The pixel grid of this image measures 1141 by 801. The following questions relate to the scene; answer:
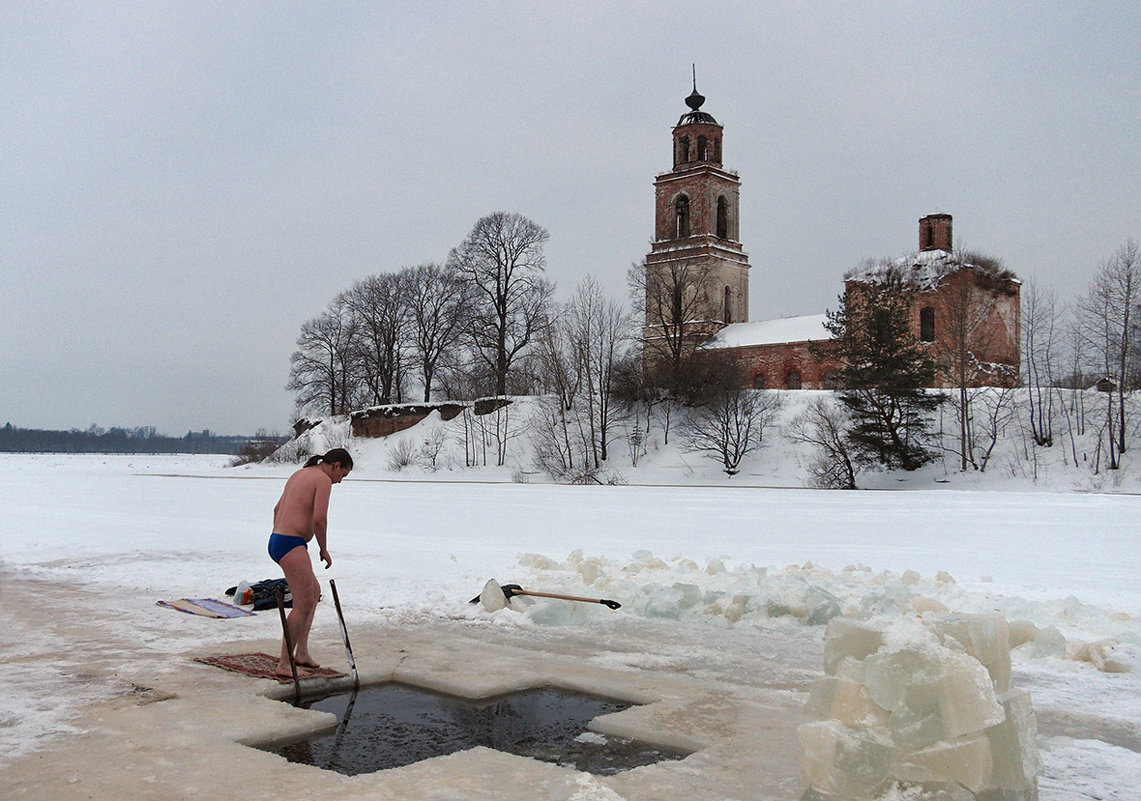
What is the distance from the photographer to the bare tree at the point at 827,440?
1578 inches

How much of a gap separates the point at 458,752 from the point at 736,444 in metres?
41.5

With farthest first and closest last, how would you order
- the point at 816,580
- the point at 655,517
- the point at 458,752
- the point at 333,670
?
the point at 655,517
the point at 816,580
the point at 333,670
the point at 458,752

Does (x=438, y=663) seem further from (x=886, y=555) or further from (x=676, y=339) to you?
(x=676, y=339)

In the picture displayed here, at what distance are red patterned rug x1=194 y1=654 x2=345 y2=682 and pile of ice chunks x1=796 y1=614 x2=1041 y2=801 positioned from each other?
4.07 m

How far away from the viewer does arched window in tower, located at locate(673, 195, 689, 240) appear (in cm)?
6944

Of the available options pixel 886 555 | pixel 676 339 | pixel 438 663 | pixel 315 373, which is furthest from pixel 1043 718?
pixel 315 373

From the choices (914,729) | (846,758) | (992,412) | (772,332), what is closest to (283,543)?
(846,758)

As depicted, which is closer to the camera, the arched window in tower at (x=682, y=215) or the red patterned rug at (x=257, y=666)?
the red patterned rug at (x=257, y=666)

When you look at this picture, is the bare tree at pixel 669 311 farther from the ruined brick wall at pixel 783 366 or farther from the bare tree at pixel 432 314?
the bare tree at pixel 432 314

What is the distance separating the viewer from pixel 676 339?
5728 cm

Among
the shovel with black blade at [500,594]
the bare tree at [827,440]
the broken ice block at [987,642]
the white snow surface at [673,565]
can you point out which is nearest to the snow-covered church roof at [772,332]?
the bare tree at [827,440]

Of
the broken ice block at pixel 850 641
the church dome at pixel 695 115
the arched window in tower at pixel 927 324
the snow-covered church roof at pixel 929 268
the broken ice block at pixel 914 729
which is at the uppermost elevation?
the church dome at pixel 695 115

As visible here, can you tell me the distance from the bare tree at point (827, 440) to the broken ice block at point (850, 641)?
1411 inches

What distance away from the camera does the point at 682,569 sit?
1259 centimetres
